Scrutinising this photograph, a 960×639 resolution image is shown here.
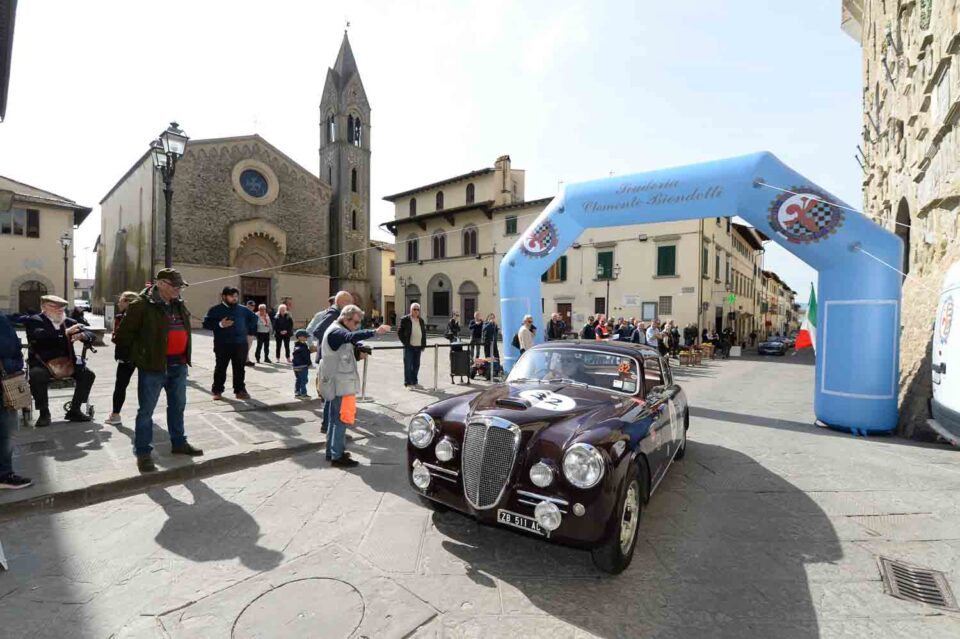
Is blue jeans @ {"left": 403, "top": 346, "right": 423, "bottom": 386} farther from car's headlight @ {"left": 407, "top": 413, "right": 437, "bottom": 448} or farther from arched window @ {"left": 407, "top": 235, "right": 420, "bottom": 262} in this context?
arched window @ {"left": 407, "top": 235, "right": 420, "bottom": 262}

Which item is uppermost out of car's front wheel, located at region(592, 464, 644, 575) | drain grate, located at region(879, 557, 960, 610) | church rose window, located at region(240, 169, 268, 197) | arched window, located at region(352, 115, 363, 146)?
arched window, located at region(352, 115, 363, 146)

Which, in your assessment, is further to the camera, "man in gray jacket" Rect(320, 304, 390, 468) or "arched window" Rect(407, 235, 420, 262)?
"arched window" Rect(407, 235, 420, 262)

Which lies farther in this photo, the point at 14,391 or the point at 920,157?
the point at 920,157

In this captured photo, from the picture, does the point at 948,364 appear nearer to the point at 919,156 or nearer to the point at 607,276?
the point at 919,156

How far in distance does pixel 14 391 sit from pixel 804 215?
967 cm

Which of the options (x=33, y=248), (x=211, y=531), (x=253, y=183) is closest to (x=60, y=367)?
(x=211, y=531)

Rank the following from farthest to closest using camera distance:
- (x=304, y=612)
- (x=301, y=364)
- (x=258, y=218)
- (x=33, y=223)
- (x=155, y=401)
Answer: (x=258, y=218), (x=33, y=223), (x=301, y=364), (x=155, y=401), (x=304, y=612)

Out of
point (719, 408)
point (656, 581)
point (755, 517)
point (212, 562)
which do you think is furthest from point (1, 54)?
point (719, 408)

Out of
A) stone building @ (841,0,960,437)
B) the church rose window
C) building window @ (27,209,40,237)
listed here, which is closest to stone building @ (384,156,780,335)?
the church rose window

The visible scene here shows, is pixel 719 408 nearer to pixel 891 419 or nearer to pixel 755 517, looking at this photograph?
pixel 891 419

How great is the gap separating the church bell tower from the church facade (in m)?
0.08

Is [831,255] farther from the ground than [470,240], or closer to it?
closer to it

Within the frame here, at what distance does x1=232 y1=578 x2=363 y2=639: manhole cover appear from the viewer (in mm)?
2320

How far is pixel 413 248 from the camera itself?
36.5 metres
